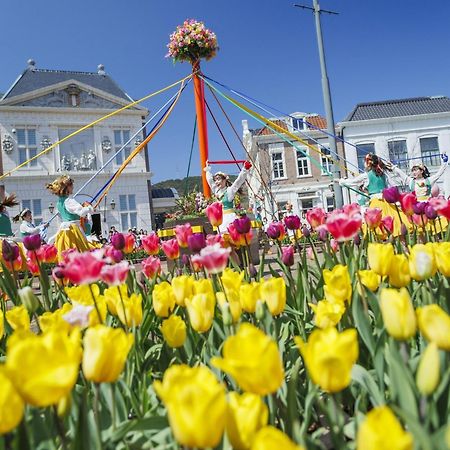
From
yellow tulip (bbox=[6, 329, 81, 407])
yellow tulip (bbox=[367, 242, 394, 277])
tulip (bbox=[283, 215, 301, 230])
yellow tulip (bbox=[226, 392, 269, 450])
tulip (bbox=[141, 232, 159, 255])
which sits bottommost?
yellow tulip (bbox=[226, 392, 269, 450])

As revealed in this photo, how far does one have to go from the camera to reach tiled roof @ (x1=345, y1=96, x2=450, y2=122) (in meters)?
25.6

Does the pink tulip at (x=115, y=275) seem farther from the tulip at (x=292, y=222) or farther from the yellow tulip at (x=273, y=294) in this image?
the tulip at (x=292, y=222)

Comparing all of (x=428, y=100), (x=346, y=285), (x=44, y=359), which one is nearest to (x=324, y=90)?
(x=346, y=285)

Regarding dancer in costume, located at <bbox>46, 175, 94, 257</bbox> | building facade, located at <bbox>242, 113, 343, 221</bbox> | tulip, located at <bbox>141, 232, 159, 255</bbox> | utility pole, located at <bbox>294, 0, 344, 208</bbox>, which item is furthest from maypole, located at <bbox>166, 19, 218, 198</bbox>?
building facade, located at <bbox>242, 113, 343, 221</bbox>

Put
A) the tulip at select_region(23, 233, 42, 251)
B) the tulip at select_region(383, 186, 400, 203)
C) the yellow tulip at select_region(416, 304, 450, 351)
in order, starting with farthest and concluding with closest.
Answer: the tulip at select_region(383, 186, 400, 203)
the tulip at select_region(23, 233, 42, 251)
the yellow tulip at select_region(416, 304, 450, 351)

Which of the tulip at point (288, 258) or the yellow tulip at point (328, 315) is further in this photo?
the tulip at point (288, 258)

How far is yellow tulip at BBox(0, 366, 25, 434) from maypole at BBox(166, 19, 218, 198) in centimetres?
877

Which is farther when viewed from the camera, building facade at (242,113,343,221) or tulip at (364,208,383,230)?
building facade at (242,113,343,221)

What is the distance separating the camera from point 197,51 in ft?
31.6

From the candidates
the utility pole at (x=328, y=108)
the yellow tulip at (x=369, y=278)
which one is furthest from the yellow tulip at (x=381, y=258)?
the utility pole at (x=328, y=108)

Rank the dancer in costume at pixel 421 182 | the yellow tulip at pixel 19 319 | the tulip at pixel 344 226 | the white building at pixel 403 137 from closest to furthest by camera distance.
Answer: the yellow tulip at pixel 19 319 → the tulip at pixel 344 226 → the dancer in costume at pixel 421 182 → the white building at pixel 403 137

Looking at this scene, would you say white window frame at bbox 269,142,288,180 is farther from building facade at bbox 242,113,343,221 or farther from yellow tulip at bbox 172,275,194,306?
yellow tulip at bbox 172,275,194,306

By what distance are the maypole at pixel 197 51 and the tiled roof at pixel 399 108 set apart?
17.9 meters

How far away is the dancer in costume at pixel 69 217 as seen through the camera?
5902 mm
